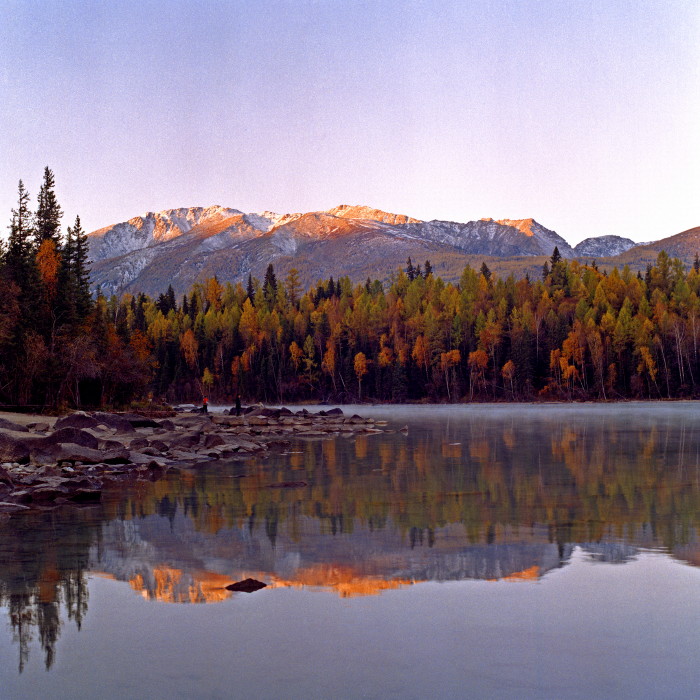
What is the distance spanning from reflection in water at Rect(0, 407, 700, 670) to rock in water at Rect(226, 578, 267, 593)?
0.19 m

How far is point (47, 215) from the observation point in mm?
66688

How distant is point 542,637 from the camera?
7.71 metres

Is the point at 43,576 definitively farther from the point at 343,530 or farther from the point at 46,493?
the point at 46,493

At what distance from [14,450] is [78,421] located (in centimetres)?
1123

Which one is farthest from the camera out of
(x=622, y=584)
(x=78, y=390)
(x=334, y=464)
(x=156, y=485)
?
(x=78, y=390)

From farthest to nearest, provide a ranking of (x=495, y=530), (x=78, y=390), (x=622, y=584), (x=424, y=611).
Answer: (x=78, y=390) → (x=495, y=530) → (x=622, y=584) → (x=424, y=611)

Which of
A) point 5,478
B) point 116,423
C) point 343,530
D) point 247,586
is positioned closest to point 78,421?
point 116,423

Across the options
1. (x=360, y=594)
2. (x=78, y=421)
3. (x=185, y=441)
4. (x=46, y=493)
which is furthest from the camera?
(x=78, y=421)

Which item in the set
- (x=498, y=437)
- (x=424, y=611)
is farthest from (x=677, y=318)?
(x=424, y=611)

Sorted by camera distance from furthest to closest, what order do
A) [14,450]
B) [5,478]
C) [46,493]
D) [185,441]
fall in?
[185,441] < [14,450] < [5,478] < [46,493]

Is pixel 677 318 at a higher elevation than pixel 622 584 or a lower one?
higher

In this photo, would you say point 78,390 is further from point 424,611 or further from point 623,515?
point 424,611

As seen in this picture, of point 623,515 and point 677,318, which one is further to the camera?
point 677,318

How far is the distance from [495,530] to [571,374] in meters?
104
